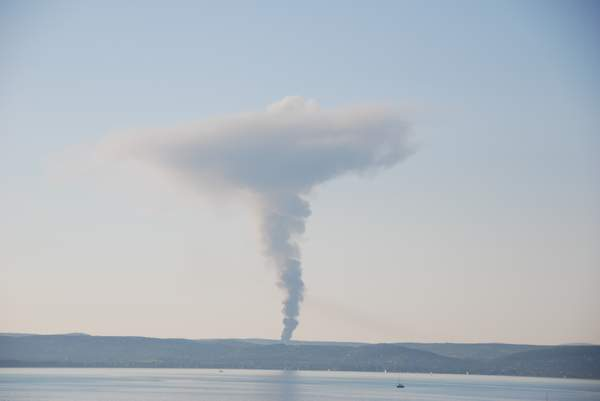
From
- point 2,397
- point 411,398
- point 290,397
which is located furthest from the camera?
point 411,398

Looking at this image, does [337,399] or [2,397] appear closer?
[2,397]

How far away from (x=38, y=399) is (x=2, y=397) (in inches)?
270

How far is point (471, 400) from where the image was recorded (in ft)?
618

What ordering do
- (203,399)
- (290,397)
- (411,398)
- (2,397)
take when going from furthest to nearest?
(411,398) < (290,397) < (203,399) < (2,397)

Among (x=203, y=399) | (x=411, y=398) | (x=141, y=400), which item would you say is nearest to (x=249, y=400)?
(x=203, y=399)

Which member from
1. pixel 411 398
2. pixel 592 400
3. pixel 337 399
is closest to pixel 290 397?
pixel 337 399

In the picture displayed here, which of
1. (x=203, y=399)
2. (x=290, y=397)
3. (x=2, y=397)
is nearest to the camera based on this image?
(x=2, y=397)

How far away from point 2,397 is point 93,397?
21.4m

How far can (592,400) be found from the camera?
17512 cm

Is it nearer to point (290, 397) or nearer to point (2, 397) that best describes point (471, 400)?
point (290, 397)

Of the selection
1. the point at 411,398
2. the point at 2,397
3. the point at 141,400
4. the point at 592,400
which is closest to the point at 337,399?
the point at 411,398

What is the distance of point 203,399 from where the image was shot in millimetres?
168500

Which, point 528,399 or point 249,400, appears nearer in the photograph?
point 249,400

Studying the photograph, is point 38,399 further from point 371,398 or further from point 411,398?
point 411,398
